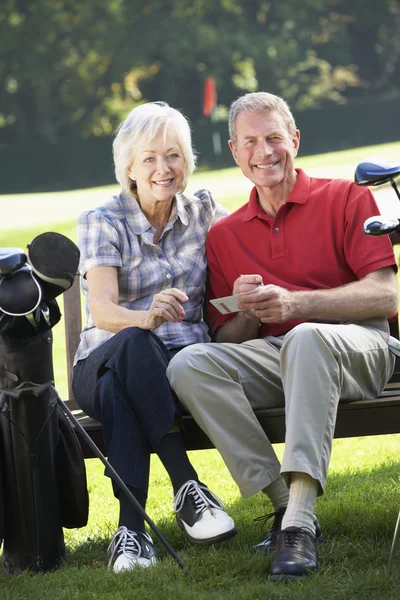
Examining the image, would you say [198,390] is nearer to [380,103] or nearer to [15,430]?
[15,430]

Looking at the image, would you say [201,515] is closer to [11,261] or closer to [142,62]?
[11,261]

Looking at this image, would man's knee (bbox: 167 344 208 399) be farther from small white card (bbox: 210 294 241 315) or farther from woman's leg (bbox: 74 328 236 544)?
small white card (bbox: 210 294 241 315)

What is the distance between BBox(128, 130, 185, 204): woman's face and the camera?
12.6ft

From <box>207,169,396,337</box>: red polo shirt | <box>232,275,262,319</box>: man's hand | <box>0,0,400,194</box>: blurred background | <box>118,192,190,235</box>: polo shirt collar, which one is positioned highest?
<box>0,0,400,194</box>: blurred background

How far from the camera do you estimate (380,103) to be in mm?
39531

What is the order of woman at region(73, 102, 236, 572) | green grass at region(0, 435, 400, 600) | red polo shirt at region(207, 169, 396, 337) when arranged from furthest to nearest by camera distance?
red polo shirt at region(207, 169, 396, 337), woman at region(73, 102, 236, 572), green grass at region(0, 435, 400, 600)

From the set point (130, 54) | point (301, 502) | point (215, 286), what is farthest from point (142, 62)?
point (301, 502)

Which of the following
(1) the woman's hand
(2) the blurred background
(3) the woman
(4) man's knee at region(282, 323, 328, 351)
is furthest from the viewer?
(2) the blurred background

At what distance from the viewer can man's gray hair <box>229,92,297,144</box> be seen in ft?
12.7

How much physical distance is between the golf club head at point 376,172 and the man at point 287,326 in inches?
18.7

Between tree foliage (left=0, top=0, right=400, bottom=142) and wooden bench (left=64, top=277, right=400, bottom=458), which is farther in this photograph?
tree foliage (left=0, top=0, right=400, bottom=142)

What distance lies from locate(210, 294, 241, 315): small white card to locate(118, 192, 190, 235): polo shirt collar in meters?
0.50

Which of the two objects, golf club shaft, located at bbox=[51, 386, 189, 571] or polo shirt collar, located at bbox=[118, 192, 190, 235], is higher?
polo shirt collar, located at bbox=[118, 192, 190, 235]

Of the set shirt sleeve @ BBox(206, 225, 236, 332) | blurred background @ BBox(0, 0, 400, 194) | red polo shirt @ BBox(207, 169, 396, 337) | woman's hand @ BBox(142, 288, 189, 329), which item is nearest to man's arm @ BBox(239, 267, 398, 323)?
red polo shirt @ BBox(207, 169, 396, 337)
